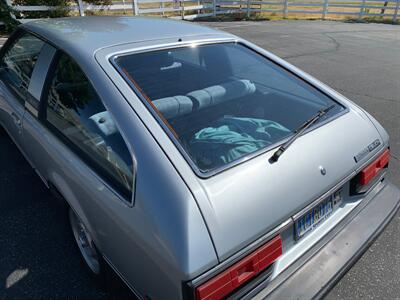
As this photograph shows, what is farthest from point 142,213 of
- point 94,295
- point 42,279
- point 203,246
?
point 42,279

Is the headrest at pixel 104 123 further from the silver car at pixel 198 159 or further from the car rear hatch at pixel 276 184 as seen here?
the car rear hatch at pixel 276 184

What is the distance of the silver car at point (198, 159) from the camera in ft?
4.11

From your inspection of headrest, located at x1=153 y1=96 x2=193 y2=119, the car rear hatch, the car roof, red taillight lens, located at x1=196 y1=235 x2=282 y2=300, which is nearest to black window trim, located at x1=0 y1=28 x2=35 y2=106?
the car roof

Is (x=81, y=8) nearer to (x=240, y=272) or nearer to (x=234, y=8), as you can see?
(x=234, y=8)

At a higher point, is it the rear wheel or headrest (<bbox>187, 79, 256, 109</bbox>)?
headrest (<bbox>187, 79, 256, 109</bbox>)

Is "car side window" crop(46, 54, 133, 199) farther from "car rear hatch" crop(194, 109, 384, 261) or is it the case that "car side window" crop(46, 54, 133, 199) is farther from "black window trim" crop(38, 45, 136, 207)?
"car rear hatch" crop(194, 109, 384, 261)

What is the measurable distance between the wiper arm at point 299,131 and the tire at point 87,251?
119 cm

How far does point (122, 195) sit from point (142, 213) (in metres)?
0.17

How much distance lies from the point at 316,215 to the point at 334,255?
0.74 feet

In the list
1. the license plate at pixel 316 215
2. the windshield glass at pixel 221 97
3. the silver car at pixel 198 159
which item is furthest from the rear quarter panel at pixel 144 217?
the license plate at pixel 316 215

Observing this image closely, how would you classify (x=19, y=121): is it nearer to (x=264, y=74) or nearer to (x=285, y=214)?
(x=264, y=74)

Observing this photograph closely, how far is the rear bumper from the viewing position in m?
1.44

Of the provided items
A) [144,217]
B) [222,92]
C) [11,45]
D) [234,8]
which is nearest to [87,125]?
[144,217]

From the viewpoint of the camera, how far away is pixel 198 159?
144 cm
